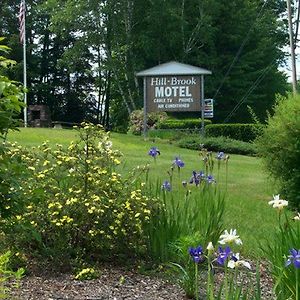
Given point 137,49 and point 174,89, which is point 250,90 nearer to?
point 137,49

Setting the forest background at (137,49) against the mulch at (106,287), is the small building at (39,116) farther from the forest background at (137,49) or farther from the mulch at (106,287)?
the mulch at (106,287)

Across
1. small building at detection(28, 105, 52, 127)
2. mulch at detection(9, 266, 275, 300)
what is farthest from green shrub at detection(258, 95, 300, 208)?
small building at detection(28, 105, 52, 127)

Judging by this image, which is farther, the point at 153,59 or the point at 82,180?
the point at 153,59

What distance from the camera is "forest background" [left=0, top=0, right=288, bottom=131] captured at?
36.7 metres

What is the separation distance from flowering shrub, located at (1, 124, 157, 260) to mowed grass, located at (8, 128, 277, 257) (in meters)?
0.50

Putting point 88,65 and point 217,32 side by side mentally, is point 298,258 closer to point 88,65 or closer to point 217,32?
point 217,32

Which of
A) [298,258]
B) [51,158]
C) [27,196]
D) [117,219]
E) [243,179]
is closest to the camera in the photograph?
[298,258]

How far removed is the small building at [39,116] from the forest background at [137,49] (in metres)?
2.45

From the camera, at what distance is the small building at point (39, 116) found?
3284cm

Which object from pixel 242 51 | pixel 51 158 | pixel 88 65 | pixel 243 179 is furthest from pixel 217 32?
pixel 51 158

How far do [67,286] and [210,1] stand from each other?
1341 inches

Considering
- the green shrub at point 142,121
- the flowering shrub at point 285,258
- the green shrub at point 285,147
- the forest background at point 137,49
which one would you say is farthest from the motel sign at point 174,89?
the flowering shrub at point 285,258

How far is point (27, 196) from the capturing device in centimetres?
428

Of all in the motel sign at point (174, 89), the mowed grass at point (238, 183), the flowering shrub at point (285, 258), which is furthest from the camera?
the motel sign at point (174, 89)
